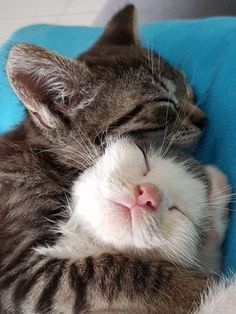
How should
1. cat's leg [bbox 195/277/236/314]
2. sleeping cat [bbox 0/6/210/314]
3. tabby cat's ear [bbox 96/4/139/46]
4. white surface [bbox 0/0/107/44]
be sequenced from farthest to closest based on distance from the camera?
white surface [bbox 0/0/107/44], tabby cat's ear [bbox 96/4/139/46], sleeping cat [bbox 0/6/210/314], cat's leg [bbox 195/277/236/314]

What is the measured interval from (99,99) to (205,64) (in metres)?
0.40

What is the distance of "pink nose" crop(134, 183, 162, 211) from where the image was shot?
972 mm

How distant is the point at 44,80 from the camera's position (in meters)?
1.08

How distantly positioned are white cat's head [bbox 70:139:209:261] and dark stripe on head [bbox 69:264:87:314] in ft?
0.29

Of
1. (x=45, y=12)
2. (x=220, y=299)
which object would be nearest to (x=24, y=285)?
(x=220, y=299)

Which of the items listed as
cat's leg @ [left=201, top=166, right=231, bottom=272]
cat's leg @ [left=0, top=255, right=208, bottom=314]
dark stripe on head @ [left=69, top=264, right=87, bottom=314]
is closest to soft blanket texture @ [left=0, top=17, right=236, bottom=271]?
cat's leg @ [left=201, top=166, right=231, bottom=272]

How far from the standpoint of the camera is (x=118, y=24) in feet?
4.72

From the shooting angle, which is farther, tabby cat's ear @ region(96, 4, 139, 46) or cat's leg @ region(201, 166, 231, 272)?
tabby cat's ear @ region(96, 4, 139, 46)

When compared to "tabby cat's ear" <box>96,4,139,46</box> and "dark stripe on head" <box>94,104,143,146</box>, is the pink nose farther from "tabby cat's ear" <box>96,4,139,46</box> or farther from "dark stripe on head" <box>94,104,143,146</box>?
"tabby cat's ear" <box>96,4,139,46</box>

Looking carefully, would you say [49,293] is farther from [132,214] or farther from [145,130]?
[145,130]

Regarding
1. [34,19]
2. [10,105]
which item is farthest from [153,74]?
[34,19]

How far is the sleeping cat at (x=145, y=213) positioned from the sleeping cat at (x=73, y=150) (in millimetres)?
20

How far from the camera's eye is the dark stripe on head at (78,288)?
3.19ft

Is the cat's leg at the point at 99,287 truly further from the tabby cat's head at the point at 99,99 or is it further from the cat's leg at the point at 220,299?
the tabby cat's head at the point at 99,99
